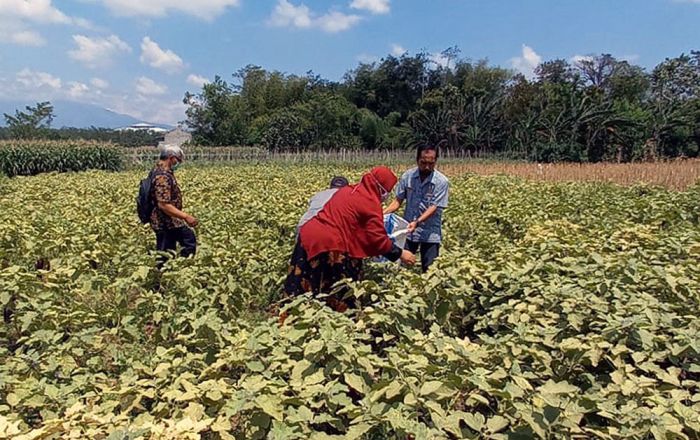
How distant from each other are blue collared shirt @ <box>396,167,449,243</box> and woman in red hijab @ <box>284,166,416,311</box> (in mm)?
1037

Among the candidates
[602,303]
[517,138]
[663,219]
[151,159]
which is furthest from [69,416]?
[517,138]

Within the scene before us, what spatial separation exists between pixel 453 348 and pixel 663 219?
495cm

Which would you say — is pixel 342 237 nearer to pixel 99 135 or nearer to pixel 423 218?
pixel 423 218

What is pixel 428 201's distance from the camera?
4824 millimetres

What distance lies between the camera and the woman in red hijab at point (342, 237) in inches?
147

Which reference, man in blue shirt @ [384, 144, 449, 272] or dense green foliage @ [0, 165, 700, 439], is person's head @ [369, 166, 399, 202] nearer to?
dense green foliage @ [0, 165, 700, 439]

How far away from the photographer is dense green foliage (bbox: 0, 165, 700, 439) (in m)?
1.80

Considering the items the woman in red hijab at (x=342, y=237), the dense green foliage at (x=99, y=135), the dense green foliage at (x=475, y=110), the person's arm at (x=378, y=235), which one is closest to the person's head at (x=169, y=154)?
the woman in red hijab at (x=342, y=237)

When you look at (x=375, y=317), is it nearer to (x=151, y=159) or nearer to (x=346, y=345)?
(x=346, y=345)

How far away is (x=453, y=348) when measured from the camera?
219 cm

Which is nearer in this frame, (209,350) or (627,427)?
(627,427)

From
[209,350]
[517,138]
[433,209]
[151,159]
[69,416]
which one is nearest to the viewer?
[69,416]

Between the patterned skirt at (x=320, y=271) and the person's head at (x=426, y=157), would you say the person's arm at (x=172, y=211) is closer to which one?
the patterned skirt at (x=320, y=271)

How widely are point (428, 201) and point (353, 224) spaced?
1278 mm
